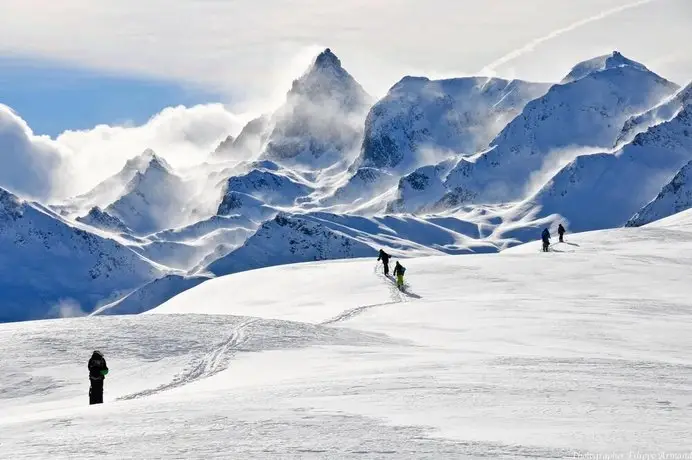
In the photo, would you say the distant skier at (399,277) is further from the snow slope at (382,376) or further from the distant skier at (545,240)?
the distant skier at (545,240)

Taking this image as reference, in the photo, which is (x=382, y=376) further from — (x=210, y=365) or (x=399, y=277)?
(x=399, y=277)

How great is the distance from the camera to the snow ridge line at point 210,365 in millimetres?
24859

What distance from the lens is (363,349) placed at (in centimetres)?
3014

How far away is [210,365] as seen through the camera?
2797cm

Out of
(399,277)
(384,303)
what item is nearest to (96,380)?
(384,303)

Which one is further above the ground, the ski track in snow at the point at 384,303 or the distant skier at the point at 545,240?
the distant skier at the point at 545,240

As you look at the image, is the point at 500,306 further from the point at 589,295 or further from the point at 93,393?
the point at 93,393

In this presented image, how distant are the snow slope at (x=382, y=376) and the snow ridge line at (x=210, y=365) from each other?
7 cm

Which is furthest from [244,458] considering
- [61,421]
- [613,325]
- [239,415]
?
[613,325]

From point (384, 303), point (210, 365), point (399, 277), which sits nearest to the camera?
point (210, 365)

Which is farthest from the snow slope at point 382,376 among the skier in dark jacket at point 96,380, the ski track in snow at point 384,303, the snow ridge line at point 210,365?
the skier in dark jacket at point 96,380

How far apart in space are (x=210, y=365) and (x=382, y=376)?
22.3 ft

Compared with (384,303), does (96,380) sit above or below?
below

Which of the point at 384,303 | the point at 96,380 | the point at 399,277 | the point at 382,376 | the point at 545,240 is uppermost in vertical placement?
the point at 545,240
